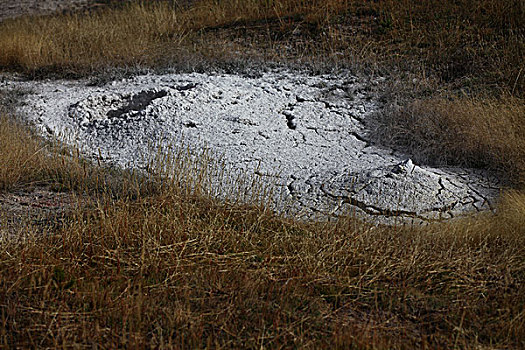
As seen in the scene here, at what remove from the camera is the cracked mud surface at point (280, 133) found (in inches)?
176

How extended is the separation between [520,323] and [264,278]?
1389 millimetres

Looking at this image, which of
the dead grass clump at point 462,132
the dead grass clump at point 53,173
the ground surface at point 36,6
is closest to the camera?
the dead grass clump at point 53,173

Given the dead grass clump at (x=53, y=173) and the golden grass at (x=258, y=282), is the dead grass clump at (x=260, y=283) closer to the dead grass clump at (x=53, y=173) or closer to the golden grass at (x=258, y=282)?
the golden grass at (x=258, y=282)

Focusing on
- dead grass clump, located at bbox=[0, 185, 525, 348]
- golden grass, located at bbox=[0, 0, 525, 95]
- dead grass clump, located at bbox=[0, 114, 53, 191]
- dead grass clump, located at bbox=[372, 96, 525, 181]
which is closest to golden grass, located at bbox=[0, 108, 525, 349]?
dead grass clump, located at bbox=[0, 185, 525, 348]

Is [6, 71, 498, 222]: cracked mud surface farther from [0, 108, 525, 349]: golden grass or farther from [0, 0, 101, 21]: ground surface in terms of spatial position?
[0, 0, 101, 21]: ground surface

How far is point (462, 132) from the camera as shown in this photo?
514 centimetres

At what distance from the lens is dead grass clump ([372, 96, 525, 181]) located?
15.9 ft

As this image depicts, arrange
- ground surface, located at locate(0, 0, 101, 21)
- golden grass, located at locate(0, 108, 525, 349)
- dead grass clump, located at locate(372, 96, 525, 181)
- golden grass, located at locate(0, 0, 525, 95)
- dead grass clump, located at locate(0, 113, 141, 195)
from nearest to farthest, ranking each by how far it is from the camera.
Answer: golden grass, located at locate(0, 108, 525, 349), dead grass clump, located at locate(0, 113, 141, 195), dead grass clump, located at locate(372, 96, 525, 181), golden grass, located at locate(0, 0, 525, 95), ground surface, located at locate(0, 0, 101, 21)

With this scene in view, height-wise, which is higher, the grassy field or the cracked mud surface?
the grassy field

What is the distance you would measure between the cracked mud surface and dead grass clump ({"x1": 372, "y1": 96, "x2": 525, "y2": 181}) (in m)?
0.21

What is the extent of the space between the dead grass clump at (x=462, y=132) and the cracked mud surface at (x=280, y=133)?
21 centimetres

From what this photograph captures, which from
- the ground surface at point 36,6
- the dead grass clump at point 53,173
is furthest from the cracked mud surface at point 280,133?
the ground surface at point 36,6

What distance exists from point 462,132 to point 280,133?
1.96 metres

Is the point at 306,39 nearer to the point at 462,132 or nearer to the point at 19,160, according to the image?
the point at 462,132
